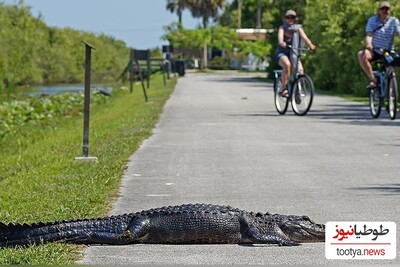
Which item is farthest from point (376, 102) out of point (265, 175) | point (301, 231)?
point (301, 231)

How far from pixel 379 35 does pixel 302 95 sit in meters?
2.50

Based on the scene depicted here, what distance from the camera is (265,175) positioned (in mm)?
11414

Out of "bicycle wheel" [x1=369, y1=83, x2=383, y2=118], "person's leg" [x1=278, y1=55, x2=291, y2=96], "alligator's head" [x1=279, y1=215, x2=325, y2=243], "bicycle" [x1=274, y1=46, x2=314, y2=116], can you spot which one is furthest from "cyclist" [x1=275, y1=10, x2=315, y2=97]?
"alligator's head" [x1=279, y1=215, x2=325, y2=243]

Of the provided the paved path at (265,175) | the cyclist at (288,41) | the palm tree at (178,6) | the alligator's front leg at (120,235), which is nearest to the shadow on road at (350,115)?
the paved path at (265,175)

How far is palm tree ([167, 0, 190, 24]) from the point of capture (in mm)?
111875

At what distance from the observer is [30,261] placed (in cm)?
673

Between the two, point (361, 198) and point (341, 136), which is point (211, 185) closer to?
point (361, 198)

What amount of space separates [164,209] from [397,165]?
5.02m

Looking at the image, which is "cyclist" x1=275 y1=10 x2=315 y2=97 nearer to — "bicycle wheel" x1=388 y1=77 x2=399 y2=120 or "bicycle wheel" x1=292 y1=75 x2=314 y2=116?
"bicycle wheel" x1=292 y1=75 x2=314 y2=116

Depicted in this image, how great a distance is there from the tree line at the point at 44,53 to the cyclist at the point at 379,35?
2502 centimetres

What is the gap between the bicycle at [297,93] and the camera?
65.4ft

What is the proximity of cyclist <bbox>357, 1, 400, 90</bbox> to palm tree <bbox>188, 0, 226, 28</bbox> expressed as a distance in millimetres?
89685

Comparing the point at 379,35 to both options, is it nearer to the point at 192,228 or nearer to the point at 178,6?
the point at 192,228

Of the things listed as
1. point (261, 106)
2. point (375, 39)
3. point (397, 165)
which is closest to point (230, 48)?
point (261, 106)
